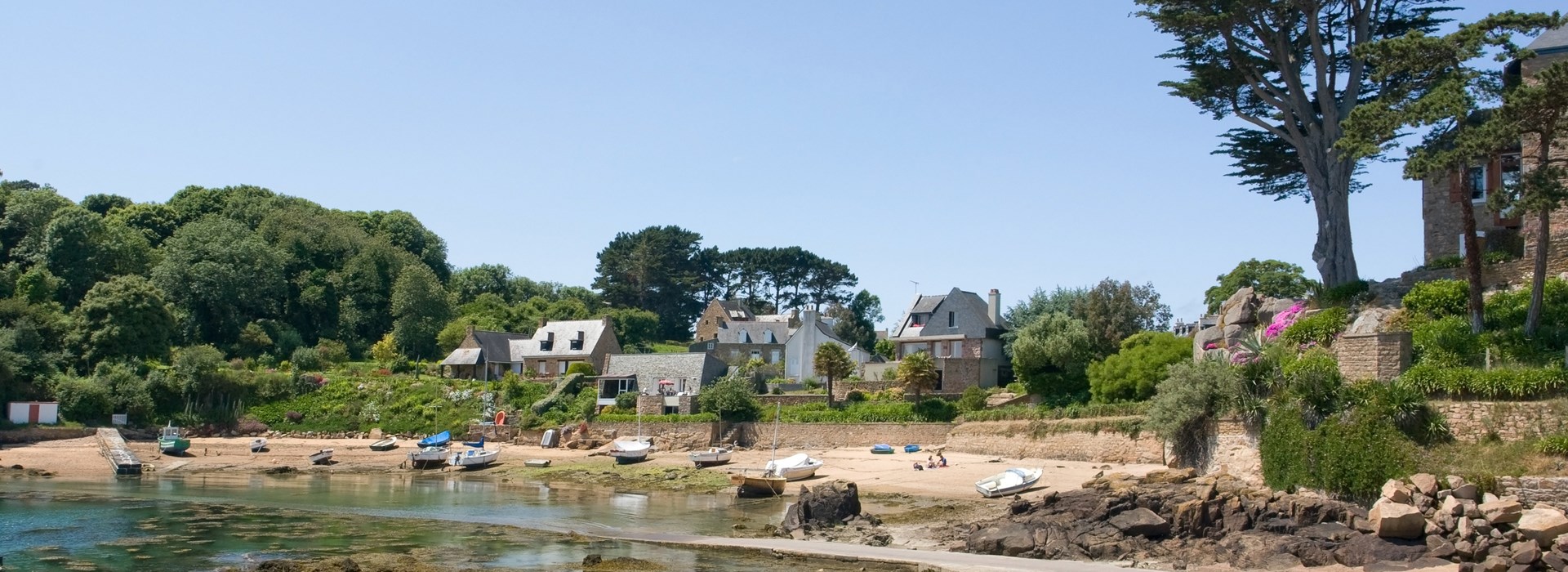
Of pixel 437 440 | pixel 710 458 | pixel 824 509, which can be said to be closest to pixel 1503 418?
pixel 824 509

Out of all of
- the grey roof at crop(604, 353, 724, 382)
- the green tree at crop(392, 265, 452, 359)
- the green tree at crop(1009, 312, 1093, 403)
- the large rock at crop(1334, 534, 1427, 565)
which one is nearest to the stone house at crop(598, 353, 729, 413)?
the grey roof at crop(604, 353, 724, 382)

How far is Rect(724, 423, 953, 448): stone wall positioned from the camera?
45.2 meters

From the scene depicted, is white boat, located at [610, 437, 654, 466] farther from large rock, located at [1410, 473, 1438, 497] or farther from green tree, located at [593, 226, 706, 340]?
green tree, located at [593, 226, 706, 340]

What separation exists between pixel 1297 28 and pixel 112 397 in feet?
169

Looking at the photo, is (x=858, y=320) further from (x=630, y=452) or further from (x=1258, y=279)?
(x=630, y=452)

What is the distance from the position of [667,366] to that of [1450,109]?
3886 centimetres

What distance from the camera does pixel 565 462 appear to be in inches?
1882

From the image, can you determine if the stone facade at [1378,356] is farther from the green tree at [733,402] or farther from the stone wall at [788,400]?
the green tree at [733,402]

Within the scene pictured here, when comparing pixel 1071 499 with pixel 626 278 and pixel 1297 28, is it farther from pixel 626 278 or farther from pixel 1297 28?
pixel 626 278

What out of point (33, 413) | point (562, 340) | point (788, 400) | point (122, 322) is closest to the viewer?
point (788, 400)

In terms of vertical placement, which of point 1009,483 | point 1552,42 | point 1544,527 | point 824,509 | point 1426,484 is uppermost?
point 1552,42

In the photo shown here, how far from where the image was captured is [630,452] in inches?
1826

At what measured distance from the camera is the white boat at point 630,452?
152ft

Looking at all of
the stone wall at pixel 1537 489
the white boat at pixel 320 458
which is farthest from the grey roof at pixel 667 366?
the stone wall at pixel 1537 489
